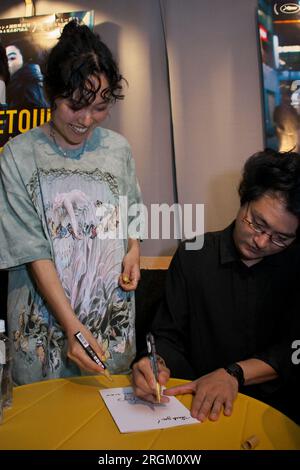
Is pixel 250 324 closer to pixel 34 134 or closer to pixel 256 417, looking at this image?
pixel 256 417

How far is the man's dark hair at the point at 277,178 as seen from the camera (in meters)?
1.35

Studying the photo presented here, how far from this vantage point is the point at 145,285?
204 cm

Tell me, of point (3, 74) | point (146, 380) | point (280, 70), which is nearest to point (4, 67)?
point (3, 74)

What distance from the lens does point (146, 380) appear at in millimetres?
1086

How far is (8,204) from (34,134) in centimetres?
24

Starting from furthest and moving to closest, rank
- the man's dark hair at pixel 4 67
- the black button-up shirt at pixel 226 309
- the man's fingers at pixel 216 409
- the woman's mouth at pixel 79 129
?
the man's dark hair at pixel 4 67 → the black button-up shirt at pixel 226 309 → the woman's mouth at pixel 79 129 → the man's fingers at pixel 216 409

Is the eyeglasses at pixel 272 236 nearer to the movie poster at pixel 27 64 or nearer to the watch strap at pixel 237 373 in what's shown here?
the watch strap at pixel 237 373

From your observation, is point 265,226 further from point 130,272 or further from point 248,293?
point 130,272

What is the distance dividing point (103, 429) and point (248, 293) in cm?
72

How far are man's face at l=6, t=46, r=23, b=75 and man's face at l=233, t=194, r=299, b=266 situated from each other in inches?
57.9

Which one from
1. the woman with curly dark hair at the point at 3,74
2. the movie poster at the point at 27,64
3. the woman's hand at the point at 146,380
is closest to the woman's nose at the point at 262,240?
the woman's hand at the point at 146,380

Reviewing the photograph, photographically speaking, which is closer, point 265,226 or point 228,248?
point 265,226
